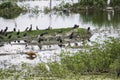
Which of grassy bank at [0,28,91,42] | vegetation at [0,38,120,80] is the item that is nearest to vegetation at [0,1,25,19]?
grassy bank at [0,28,91,42]

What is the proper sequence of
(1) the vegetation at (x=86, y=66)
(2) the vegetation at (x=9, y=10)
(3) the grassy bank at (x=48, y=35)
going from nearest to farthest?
(1) the vegetation at (x=86, y=66) < (3) the grassy bank at (x=48, y=35) < (2) the vegetation at (x=9, y=10)

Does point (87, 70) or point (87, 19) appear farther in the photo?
point (87, 19)

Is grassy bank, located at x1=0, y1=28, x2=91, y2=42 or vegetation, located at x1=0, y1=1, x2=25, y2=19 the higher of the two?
grassy bank, located at x1=0, y1=28, x2=91, y2=42

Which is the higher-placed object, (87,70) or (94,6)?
(87,70)

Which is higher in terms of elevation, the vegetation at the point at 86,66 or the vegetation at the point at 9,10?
the vegetation at the point at 86,66

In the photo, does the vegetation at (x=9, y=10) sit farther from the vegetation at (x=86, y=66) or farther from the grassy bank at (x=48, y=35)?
the vegetation at (x=86, y=66)

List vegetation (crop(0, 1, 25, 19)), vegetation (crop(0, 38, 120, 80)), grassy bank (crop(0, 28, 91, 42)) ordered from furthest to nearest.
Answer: vegetation (crop(0, 1, 25, 19)), grassy bank (crop(0, 28, 91, 42)), vegetation (crop(0, 38, 120, 80))

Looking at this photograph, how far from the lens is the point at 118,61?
15.8m

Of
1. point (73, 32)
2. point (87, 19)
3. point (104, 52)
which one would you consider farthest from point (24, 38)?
point (87, 19)

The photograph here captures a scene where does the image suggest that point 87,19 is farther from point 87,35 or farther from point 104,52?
point 104,52

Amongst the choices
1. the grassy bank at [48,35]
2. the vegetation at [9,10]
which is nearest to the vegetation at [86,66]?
the grassy bank at [48,35]

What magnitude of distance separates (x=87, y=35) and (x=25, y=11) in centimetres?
2978

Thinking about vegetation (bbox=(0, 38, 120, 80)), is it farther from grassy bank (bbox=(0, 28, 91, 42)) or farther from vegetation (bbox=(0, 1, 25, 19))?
vegetation (bbox=(0, 1, 25, 19))

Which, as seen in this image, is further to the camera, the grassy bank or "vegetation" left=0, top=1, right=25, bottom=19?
"vegetation" left=0, top=1, right=25, bottom=19
